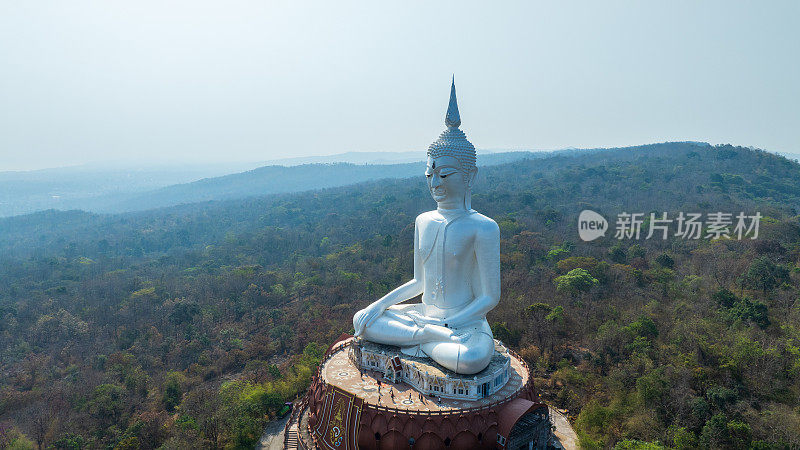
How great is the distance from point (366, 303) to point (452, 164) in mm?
20696

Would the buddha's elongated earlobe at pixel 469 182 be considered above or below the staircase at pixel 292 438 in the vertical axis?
above

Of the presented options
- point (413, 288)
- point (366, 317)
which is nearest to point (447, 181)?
point (413, 288)

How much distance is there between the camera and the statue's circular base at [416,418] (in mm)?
11891

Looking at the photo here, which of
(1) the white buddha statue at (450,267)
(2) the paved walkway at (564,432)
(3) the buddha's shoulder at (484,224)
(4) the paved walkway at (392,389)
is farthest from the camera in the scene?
(2) the paved walkway at (564,432)

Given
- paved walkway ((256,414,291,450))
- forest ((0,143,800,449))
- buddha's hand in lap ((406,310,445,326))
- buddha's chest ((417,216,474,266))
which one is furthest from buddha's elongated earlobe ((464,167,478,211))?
paved walkway ((256,414,291,450))

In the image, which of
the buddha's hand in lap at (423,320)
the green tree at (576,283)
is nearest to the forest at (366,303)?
the green tree at (576,283)

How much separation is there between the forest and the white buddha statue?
5.55 m

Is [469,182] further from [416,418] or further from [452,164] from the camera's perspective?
[416,418]

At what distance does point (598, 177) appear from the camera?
8919 cm

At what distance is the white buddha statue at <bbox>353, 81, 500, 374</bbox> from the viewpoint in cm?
1380

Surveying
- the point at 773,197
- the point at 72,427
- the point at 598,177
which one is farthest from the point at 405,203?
the point at 72,427

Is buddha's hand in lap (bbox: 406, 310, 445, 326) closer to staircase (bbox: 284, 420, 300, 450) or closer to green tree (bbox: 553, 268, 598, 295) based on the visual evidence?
staircase (bbox: 284, 420, 300, 450)

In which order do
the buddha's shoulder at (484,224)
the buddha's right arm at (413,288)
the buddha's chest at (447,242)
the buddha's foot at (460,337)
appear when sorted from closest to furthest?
the buddha's foot at (460,337)
the buddha's shoulder at (484,224)
the buddha's chest at (447,242)
the buddha's right arm at (413,288)

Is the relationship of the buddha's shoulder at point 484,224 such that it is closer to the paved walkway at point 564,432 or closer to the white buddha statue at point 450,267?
the white buddha statue at point 450,267
